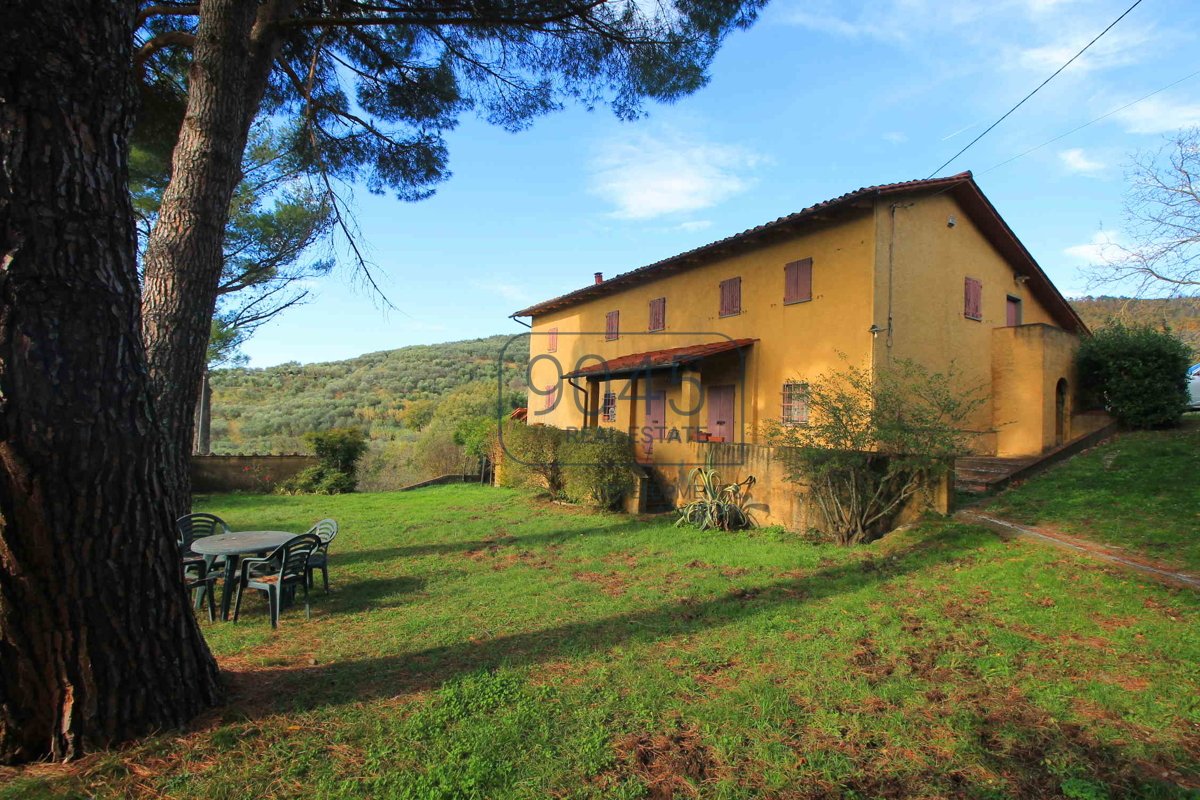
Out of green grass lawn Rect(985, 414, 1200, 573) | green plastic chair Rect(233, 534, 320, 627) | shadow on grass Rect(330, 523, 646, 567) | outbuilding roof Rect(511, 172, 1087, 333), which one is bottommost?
shadow on grass Rect(330, 523, 646, 567)

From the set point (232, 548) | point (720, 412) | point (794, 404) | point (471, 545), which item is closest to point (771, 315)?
point (794, 404)

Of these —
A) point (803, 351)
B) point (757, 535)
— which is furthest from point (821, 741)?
point (803, 351)

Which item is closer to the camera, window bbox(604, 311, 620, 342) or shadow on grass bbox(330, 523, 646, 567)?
shadow on grass bbox(330, 523, 646, 567)

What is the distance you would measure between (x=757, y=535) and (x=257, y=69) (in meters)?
8.56

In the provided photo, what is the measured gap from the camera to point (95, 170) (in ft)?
9.15

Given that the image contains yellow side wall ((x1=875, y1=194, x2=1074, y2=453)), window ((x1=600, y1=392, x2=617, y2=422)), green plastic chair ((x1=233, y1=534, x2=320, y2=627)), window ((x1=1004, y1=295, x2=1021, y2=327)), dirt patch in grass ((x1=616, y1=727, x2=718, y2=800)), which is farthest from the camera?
window ((x1=600, y1=392, x2=617, y2=422))

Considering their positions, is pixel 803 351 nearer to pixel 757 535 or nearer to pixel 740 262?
pixel 740 262

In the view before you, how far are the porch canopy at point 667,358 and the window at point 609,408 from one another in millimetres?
1720

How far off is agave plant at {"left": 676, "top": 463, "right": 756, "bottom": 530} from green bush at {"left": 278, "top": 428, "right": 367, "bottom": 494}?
1126cm

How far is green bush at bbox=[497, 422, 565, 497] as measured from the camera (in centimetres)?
1334

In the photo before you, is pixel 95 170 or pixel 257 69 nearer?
pixel 95 170

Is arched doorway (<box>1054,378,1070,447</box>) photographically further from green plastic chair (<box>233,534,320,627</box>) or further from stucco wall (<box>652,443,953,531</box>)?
green plastic chair (<box>233,534,320,627</box>)

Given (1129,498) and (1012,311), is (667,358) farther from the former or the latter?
(1012,311)

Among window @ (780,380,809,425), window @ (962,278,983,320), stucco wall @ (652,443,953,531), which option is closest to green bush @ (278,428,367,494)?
stucco wall @ (652,443,953,531)
